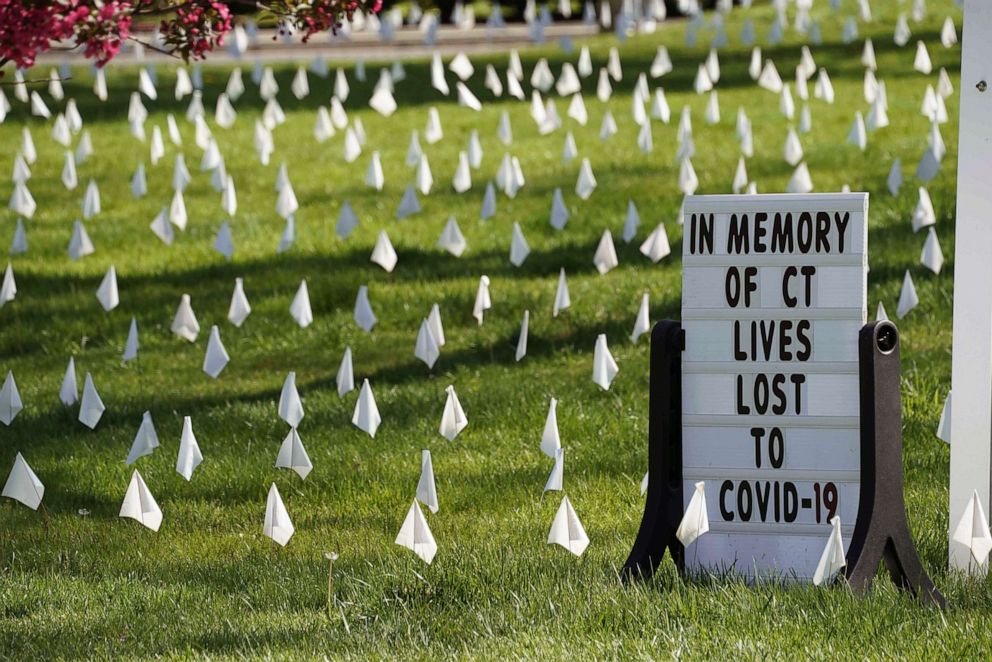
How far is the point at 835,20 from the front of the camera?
1841cm

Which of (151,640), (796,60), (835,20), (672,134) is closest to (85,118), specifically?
(672,134)

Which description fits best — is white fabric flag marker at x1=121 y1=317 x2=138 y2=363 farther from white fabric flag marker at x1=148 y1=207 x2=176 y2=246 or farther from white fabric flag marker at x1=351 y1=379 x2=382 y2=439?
white fabric flag marker at x1=351 y1=379 x2=382 y2=439

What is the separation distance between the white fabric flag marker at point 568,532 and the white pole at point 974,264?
1110 mm

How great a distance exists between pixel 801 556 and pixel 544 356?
3605 mm

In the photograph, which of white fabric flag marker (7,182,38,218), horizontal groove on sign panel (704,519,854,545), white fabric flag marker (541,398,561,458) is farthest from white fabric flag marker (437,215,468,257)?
horizontal groove on sign panel (704,519,854,545)

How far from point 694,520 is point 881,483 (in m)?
0.52

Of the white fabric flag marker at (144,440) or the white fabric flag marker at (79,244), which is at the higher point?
the white fabric flag marker at (144,440)

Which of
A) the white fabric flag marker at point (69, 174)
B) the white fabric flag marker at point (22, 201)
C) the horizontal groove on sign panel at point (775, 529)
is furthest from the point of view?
the white fabric flag marker at point (69, 174)

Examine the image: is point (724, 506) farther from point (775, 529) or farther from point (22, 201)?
point (22, 201)

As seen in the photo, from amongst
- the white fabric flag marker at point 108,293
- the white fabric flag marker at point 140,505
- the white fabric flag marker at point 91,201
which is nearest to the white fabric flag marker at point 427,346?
the white fabric flag marker at point 108,293

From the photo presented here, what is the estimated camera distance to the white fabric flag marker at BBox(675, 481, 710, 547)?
3.95m

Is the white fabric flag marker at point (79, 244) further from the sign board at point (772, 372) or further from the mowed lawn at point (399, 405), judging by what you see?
the sign board at point (772, 372)

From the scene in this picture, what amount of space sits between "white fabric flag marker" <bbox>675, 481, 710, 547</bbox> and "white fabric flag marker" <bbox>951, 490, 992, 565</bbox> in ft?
2.32

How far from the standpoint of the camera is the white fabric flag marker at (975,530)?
3.93 metres
